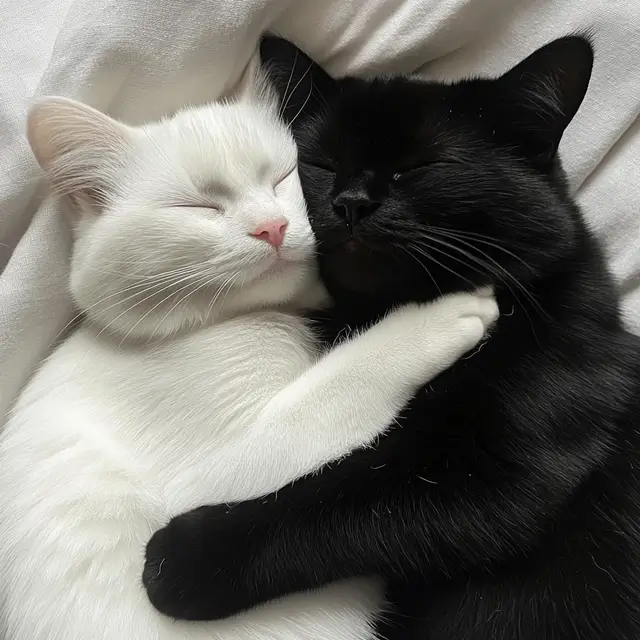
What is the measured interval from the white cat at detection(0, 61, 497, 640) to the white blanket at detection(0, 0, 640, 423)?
0.21ft

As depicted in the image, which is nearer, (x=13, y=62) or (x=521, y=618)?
(x=521, y=618)

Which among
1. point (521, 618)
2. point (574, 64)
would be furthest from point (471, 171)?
point (521, 618)

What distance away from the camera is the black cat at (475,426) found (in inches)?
29.4

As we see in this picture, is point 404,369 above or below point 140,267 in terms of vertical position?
above

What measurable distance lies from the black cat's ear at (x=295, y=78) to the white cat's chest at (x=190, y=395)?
1.13ft

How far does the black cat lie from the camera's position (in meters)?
0.75

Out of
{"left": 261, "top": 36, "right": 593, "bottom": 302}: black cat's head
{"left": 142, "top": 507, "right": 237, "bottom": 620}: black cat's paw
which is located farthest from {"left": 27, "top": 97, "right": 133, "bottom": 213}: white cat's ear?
{"left": 142, "top": 507, "right": 237, "bottom": 620}: black cat's paw

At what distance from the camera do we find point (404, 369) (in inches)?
31.7

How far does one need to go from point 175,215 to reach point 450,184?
14.9 inches

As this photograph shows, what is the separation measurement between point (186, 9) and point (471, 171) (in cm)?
50

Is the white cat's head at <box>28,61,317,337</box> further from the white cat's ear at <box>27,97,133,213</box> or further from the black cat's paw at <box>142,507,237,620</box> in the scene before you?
the black cat's paw at <box>142,507,237,620</box>

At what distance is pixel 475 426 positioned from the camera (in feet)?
2.55

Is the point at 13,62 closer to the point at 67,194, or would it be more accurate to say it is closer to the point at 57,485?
the point at 67,194

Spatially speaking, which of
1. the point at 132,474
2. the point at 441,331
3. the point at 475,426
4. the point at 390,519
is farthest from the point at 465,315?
the point at 132,474
